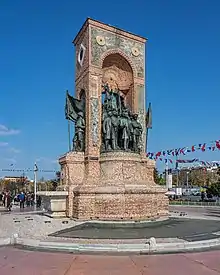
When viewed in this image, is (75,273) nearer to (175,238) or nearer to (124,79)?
(175,238)

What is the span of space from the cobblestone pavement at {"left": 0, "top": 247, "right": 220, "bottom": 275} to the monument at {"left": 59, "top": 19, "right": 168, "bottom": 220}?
22.8 ft

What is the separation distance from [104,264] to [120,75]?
15.2m

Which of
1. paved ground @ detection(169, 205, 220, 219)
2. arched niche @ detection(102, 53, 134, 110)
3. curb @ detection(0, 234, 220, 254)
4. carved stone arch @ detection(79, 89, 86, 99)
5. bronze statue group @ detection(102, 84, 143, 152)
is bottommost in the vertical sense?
paved ground @ detection(169, 205, 220, 219)

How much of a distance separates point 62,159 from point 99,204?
3.80 meters

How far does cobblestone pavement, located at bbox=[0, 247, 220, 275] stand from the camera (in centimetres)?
703

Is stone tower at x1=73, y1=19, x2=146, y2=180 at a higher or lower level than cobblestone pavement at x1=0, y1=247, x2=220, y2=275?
higher

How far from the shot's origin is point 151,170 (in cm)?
1984

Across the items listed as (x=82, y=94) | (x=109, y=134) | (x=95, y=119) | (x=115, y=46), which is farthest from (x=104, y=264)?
(x=115, y=46)

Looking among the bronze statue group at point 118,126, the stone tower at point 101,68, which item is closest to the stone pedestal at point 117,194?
the bronze statue group at point 118,126

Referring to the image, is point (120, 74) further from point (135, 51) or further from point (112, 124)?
point (112, 124)

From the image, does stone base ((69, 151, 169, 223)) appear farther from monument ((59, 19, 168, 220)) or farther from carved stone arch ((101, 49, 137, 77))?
carved stone arch ((101, 49, 137, 77))

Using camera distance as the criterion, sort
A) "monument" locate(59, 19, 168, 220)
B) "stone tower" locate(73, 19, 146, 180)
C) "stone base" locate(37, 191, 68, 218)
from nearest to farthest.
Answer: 1. "monument" locate(59, 19, 168, 220)
2. "stone base" locate(37, 191, 68, 218)
3. "stone tower" locate(73, 19, 146, 180)

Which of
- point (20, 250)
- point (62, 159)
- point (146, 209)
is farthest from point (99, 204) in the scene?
point (20, 250)

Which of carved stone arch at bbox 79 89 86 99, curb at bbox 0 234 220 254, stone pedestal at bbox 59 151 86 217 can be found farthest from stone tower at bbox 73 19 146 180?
curb at bbox 0 234 220 254
